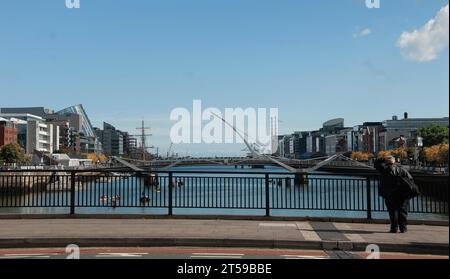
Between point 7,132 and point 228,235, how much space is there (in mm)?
168922

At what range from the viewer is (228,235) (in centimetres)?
1167

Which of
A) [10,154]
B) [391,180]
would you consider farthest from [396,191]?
[10,154]

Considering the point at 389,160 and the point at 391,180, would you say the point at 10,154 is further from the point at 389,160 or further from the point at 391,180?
the point at 391,180

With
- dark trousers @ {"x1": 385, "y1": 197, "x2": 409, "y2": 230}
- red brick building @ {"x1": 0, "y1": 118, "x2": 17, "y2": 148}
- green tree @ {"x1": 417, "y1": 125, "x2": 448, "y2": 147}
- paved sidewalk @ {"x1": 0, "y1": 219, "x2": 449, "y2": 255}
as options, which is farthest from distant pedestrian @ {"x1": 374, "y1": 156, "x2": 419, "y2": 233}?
red brick building @ {"x1": 0, "y1": 118, "x2": 17, "y2": 148}

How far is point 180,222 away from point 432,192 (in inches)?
297

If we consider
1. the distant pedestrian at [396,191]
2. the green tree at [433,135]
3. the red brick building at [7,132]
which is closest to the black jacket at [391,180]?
the distant pedestrian at [396,191]

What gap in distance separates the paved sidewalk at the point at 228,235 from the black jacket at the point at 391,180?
0.95 m

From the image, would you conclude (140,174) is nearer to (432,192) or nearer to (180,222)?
(180,222)

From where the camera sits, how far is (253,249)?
1080 cm

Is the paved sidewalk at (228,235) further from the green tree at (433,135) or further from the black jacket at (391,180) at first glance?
the green tree at (433,135)

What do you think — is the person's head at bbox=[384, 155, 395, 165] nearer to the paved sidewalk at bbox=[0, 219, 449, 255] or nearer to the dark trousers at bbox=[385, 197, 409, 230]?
the dark trousers at bbox=[385, 197, 409, 230]

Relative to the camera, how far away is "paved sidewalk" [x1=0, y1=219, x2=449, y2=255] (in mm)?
10883

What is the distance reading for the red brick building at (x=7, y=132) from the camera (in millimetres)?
162500
